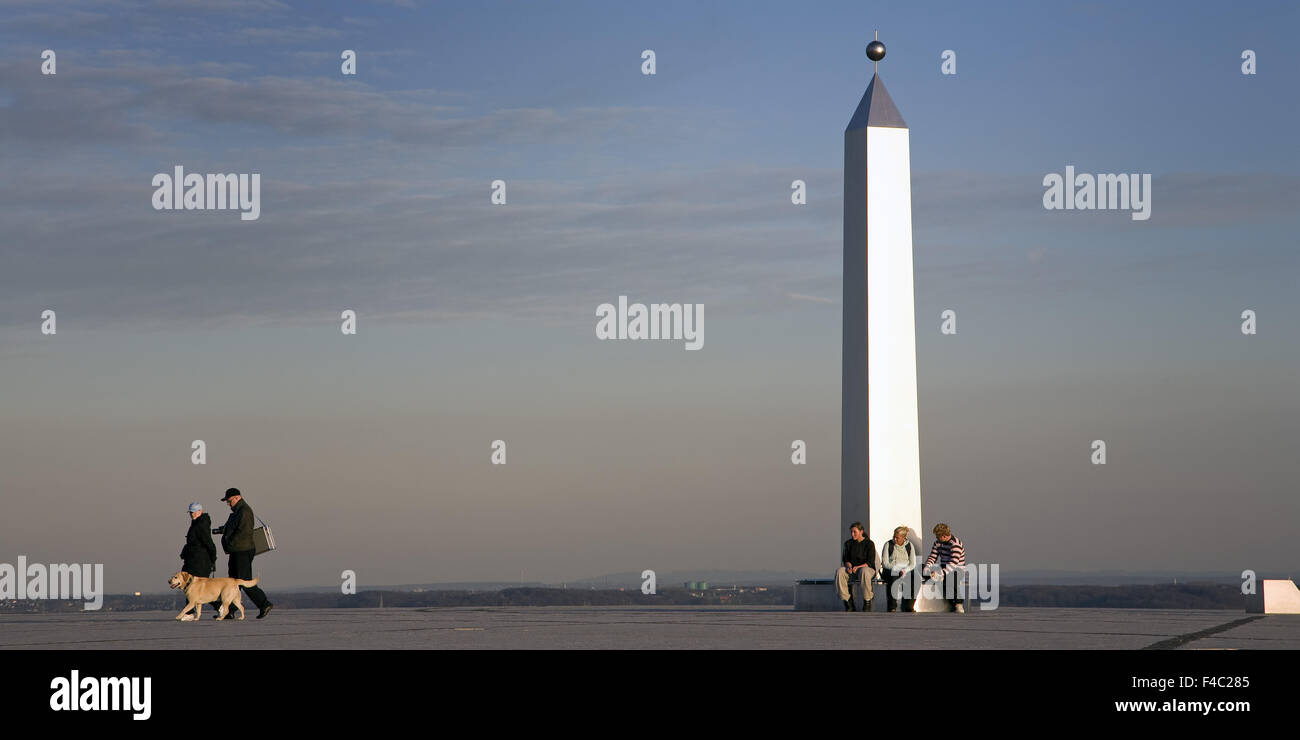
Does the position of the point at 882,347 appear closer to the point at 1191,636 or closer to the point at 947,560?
the point at 947,560

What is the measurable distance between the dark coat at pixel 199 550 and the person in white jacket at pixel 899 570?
11175 millimetres

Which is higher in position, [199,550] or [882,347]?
[882,347]

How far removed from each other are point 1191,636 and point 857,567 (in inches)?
393

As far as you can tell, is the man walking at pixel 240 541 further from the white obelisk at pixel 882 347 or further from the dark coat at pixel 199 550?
the white obelisk at pixel 882 347

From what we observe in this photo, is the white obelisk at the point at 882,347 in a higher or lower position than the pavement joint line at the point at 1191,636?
higher

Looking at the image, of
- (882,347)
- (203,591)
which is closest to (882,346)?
(882,347)

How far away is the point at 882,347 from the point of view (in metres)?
27.7

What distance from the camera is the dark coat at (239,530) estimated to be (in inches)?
820

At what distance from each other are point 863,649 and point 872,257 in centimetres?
1490

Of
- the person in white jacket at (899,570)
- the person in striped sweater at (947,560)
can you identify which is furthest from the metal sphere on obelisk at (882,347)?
the person in striped sweater at (947,560)
